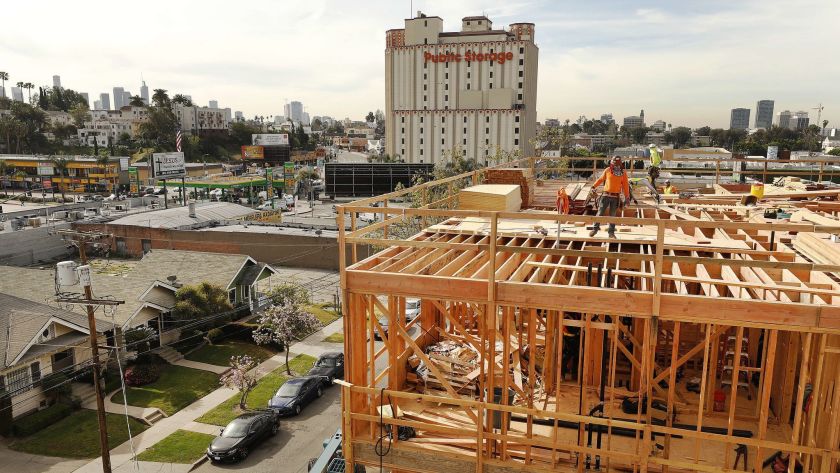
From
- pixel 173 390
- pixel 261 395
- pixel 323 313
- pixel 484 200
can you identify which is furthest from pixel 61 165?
pixel 484 200

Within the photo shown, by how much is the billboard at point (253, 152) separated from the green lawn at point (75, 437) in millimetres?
117945

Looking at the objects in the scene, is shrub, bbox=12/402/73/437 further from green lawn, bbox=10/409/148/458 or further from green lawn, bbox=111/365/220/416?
green lawn, bbox=111/365/220/416

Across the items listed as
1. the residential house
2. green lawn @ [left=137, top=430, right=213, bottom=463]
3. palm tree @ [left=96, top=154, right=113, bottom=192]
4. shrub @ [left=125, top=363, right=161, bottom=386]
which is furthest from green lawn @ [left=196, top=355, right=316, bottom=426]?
palm tree @ [left=96, top=154, right=113, bottom=192]

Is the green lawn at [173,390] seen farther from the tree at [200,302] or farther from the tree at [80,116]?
the tree at [80,116]

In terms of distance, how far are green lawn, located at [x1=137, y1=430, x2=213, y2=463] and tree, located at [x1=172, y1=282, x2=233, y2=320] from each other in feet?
30.5

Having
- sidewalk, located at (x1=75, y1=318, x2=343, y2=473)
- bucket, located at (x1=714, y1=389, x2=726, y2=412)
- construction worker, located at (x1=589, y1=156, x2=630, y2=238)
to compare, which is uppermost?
construction worker, located at (x1=589, y1=156, x2=630, y2=238)

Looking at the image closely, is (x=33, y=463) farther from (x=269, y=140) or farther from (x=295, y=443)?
(x=269, y=140)

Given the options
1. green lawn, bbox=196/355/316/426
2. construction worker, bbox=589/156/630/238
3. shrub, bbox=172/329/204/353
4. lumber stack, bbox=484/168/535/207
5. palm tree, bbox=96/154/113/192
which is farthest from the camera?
palm tree, bbox=96/154/113/192

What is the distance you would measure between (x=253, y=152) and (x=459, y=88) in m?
54.5

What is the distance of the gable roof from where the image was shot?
75.9ft

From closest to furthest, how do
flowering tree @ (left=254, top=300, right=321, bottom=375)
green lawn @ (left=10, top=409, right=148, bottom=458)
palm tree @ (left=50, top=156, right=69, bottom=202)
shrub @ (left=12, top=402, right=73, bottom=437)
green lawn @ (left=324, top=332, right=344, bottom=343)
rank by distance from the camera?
green lawn @ (left=10, top=409, right=148, bottom=458) < shrub @ (left=12, top=402, right=73, bottom=437) < flowering tree @ (left=254, top=300, right=321, bottom=375) < green lawn @ (left=324, top=332, right=344, bottom=343) < palm tree @ (left=50, top=156, right=69, bottom=202)

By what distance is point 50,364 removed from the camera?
24.7 metres

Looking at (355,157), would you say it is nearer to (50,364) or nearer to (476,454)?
(50,364)

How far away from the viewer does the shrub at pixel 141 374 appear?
2673 centimetres
